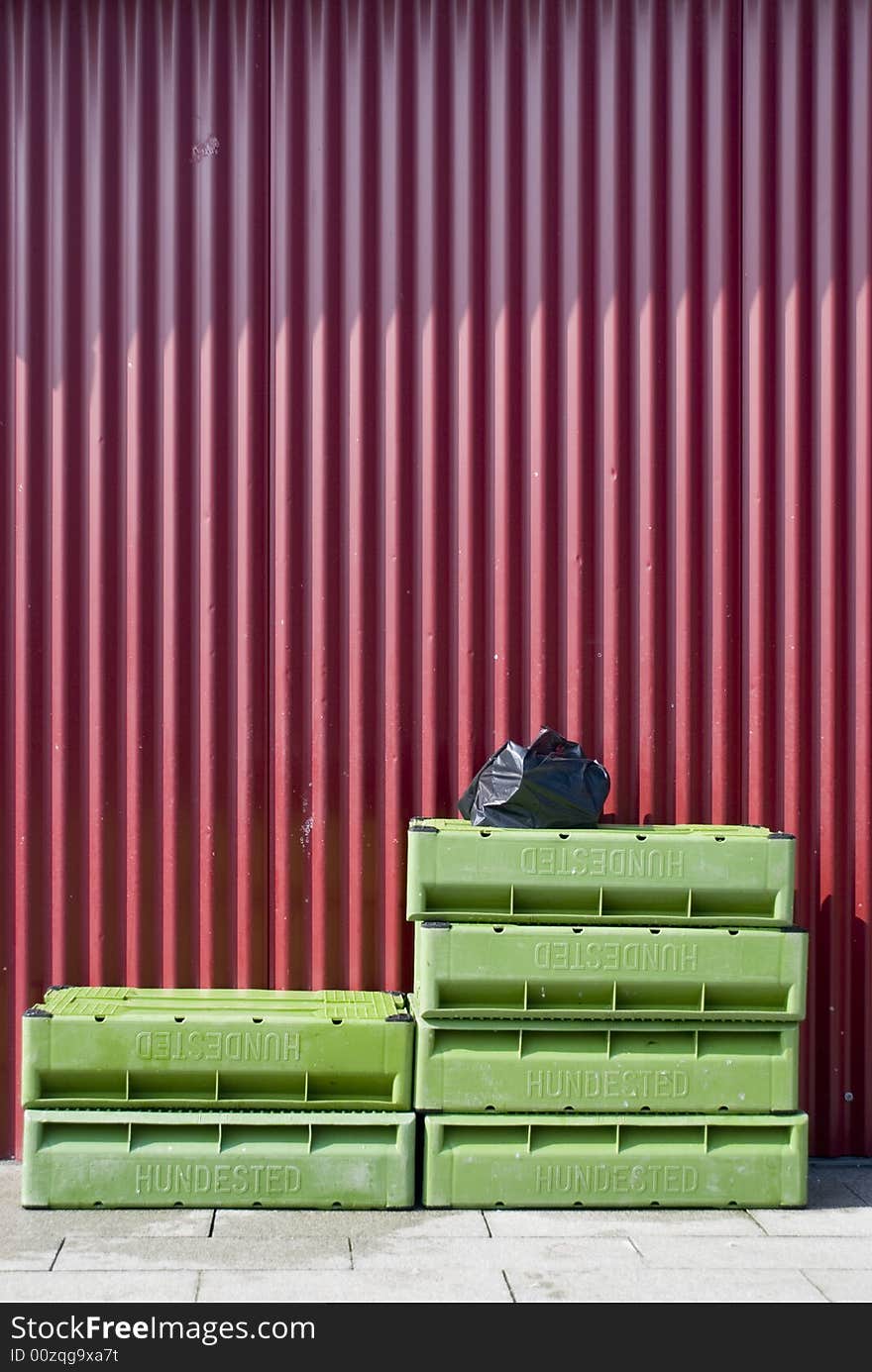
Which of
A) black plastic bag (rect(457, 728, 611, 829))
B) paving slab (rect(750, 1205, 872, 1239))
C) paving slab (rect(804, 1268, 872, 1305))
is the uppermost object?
black plastic bag (rect(457, 728, 611, 829))

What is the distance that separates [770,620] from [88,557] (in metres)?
3.14

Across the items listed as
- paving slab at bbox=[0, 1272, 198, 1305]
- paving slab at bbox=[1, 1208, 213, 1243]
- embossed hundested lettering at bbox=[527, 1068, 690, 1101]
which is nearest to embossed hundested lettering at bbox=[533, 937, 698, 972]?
embossed hundested lettering at bbox=[527, 1068, 690, 1101]

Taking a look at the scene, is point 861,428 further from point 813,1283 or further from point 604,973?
point 813,1283

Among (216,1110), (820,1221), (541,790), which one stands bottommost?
(820,1221)

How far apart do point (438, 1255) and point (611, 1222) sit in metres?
0.79

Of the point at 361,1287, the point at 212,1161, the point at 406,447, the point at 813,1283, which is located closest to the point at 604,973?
the point at 813,1283

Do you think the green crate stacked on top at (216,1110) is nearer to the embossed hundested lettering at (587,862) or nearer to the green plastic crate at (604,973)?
the green plastic crate at (604,973)

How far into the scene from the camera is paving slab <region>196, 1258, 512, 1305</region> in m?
4.90

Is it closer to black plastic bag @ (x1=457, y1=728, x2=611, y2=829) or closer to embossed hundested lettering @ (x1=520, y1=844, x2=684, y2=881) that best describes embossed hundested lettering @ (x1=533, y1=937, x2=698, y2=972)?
embossed hundested lettering @ (x1=520, y1=844, x2=684, y2=881)

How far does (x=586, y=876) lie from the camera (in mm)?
5934

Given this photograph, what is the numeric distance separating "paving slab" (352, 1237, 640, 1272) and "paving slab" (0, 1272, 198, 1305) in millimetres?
629

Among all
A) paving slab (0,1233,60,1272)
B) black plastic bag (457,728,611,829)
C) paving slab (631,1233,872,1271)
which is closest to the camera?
paving slab (0,1233,60,1272)
